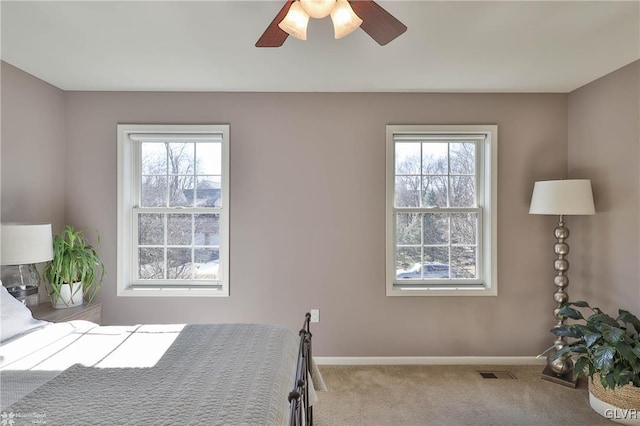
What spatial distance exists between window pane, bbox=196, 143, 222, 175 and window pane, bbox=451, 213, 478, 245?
2308 millimetres

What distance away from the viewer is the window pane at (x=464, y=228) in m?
3.21

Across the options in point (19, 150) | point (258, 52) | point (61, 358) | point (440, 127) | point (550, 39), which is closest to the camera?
point (61, 358)

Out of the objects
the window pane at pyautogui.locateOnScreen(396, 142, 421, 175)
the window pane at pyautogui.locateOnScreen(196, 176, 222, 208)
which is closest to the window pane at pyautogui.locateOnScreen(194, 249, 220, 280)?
the window pane at pyautogui.locateOnScreen(196, 176, 222, 208)

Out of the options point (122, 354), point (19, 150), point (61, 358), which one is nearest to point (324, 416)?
point (122, 354)

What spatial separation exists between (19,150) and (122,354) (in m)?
2.06

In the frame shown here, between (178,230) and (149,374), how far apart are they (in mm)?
1941

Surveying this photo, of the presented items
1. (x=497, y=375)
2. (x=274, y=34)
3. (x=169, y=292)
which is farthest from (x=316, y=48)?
(x=497, y=375)

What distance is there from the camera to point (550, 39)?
2.10 metres

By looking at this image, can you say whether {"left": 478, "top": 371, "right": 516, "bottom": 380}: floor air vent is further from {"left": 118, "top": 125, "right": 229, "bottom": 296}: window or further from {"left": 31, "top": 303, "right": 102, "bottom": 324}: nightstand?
{"left": 31, "top": 303, "right": 102, "bottom": 324}: nightstand

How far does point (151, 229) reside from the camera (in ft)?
10.4

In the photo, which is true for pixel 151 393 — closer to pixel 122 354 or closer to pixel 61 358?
pixel 122 354

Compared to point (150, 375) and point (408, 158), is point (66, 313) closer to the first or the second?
point (150, 375)

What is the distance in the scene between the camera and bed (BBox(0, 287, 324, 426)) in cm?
114

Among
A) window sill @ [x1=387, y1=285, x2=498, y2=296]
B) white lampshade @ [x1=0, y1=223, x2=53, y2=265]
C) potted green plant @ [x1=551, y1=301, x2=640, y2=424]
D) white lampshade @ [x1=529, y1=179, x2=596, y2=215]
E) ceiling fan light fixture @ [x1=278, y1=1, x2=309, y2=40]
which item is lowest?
potted green plant @ [x1=551, y1=301, x2=640, y2=424]
